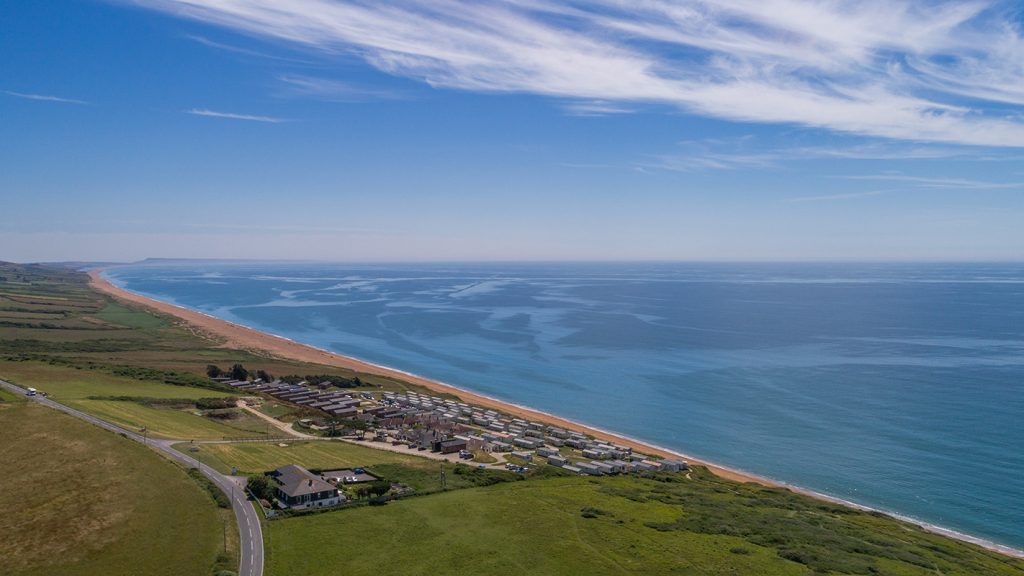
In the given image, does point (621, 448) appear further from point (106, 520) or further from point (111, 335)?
point (111, 335)

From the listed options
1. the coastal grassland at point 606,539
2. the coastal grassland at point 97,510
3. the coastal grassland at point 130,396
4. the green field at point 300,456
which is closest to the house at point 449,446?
the green field at point 300,456

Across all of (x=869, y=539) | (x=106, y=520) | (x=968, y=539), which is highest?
(x=106, y=520)

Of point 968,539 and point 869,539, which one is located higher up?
point 869,539

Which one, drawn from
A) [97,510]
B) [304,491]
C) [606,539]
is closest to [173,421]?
[97,510]

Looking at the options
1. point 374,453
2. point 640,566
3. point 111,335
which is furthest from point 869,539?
point 111,335

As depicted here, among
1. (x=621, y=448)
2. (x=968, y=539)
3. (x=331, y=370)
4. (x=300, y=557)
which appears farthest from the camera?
(x=331, y=370)

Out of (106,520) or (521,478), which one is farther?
(521,478)
